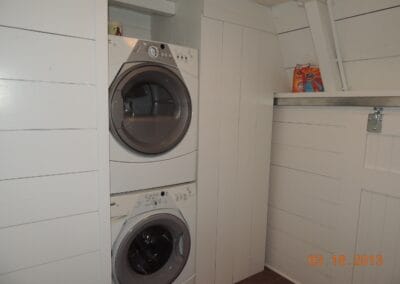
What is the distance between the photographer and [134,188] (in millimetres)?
1491

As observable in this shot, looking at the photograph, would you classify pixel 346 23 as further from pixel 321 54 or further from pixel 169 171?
pixel 169 171

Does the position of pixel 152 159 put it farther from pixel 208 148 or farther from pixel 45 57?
pixel 45 57

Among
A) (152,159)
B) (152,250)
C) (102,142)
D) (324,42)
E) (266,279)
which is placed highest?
(324,42)

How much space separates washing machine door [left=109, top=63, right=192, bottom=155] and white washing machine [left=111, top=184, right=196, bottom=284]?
0.95ft

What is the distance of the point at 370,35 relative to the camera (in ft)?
5.16

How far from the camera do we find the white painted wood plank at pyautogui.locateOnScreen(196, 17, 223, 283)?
1.67m

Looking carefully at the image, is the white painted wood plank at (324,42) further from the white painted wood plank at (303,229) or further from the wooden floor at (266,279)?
the wooden floor at (266,279)

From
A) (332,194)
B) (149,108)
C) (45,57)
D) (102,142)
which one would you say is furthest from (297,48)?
(45,57)

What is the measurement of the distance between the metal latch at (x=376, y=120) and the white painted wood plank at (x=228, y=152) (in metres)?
0.79

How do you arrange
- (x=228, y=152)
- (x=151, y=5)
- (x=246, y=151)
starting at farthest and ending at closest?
1. (x=246, y=151)
2. (x=228, y=152)
3. (x=151, y=5)

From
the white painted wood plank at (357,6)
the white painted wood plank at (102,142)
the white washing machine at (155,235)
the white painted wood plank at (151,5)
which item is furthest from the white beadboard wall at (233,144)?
the white painted wood plank at (102,142)

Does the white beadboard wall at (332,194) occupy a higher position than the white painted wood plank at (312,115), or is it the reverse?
the white painted wood plank at (312,115)

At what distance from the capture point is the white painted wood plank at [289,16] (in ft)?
5.91

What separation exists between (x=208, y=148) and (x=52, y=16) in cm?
107
